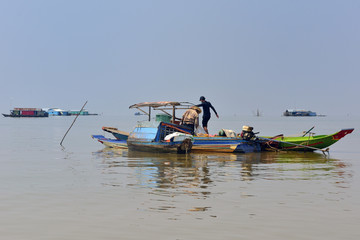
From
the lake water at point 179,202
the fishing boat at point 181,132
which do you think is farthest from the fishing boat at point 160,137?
the lake water at point 179,202

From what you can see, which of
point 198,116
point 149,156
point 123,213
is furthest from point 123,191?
point 198,116

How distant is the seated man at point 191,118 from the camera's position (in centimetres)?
2516

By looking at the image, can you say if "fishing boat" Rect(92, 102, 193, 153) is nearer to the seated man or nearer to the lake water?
the seated man

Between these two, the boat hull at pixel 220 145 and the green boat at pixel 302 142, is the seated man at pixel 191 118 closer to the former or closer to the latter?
the boat hull at pixel 220 145

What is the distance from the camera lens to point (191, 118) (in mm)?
25141

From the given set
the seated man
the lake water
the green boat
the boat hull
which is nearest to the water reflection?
the lake water

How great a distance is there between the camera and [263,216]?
361 inches

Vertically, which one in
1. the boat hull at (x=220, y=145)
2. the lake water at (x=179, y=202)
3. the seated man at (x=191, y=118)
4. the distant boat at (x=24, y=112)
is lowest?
the lake water at (x=179, y=202)

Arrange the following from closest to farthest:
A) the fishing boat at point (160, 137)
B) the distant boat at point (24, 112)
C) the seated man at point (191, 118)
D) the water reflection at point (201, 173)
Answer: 1. the water reflection at point (201, 173)
2. the fishing boat at point (160, 137)
3. the seated man at point (191, 118)
4. the distant boat at point (24, 112)

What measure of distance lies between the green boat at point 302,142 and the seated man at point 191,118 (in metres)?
3.90

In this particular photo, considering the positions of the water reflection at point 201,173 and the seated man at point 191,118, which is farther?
the seated man at point 191,118

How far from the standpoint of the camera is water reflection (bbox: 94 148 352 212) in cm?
1212

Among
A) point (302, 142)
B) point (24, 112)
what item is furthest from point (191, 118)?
point (24, 112)

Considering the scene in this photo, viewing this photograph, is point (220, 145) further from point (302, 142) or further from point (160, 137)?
point (302, 142)
